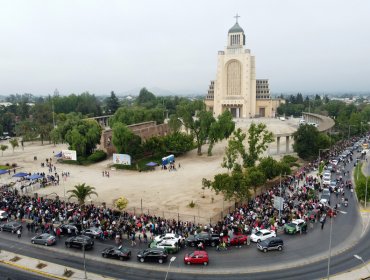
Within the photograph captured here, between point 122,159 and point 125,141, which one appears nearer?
point 122,159

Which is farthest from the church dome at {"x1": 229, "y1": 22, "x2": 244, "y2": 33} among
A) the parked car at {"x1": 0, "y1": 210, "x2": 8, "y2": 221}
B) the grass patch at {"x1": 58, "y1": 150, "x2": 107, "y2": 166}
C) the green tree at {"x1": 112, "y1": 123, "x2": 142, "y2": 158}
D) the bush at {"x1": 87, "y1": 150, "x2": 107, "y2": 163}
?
the parked car at {"x1": 0, "y1": 210, "x2": 8, "y2": 221}

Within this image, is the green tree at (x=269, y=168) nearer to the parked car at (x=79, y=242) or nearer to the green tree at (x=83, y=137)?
the parked car at (x=79, y=242)

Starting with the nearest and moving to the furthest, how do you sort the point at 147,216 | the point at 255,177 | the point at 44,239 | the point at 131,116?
the point at 44,239, the point at 147,216, the point at 255,177, the point at 131,116

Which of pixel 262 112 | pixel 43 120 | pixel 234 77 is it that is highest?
pixel 234 77

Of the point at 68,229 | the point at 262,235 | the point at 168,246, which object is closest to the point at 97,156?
the point at 68,229

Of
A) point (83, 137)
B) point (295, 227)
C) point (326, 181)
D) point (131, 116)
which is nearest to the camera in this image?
point (295, 227)

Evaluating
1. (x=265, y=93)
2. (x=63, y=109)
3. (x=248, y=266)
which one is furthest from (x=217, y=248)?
(x=63, y=109)

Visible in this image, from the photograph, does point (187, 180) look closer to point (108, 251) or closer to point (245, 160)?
point (245, 160)

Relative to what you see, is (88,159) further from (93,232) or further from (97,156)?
(93,232)
